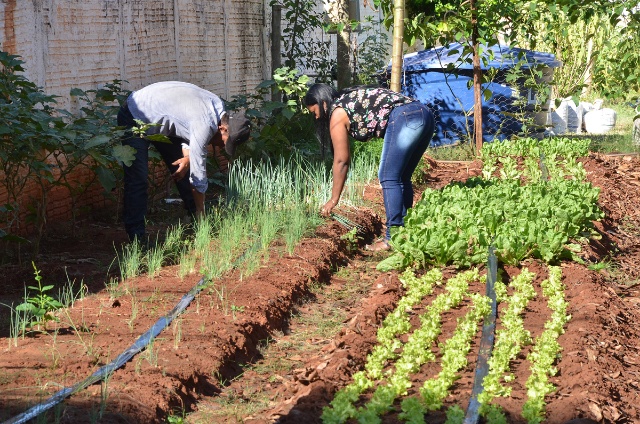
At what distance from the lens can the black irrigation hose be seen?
3646 millimetres

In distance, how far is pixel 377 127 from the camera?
699 cm

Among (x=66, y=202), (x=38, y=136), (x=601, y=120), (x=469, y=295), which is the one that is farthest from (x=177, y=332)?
(x=601, y=120)

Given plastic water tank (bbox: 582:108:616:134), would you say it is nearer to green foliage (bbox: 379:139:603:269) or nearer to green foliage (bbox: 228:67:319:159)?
green foliage (bbox: 228:67:319:159)

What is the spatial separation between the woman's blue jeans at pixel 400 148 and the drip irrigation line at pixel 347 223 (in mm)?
526

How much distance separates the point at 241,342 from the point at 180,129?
2.15m

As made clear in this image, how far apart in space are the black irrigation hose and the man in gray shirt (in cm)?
103

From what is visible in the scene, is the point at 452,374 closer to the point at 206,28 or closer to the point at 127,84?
the point at 127,84

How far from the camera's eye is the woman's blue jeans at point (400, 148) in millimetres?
6922

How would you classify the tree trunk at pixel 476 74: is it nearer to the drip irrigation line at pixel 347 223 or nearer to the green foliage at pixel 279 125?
the green foliage at pixel 279 125

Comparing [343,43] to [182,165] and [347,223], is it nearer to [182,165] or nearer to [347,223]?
[347,223]

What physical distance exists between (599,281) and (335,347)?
2106 mm

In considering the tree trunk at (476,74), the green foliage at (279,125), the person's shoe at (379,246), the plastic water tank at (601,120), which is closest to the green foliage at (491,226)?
the person's shoe at (379,246)

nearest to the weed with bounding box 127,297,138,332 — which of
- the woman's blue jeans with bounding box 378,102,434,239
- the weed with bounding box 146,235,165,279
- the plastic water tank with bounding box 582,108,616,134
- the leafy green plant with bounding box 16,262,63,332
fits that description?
the leafy green plant with bounding box 16,262,63,332

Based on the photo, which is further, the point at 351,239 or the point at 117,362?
the point at 351,239
